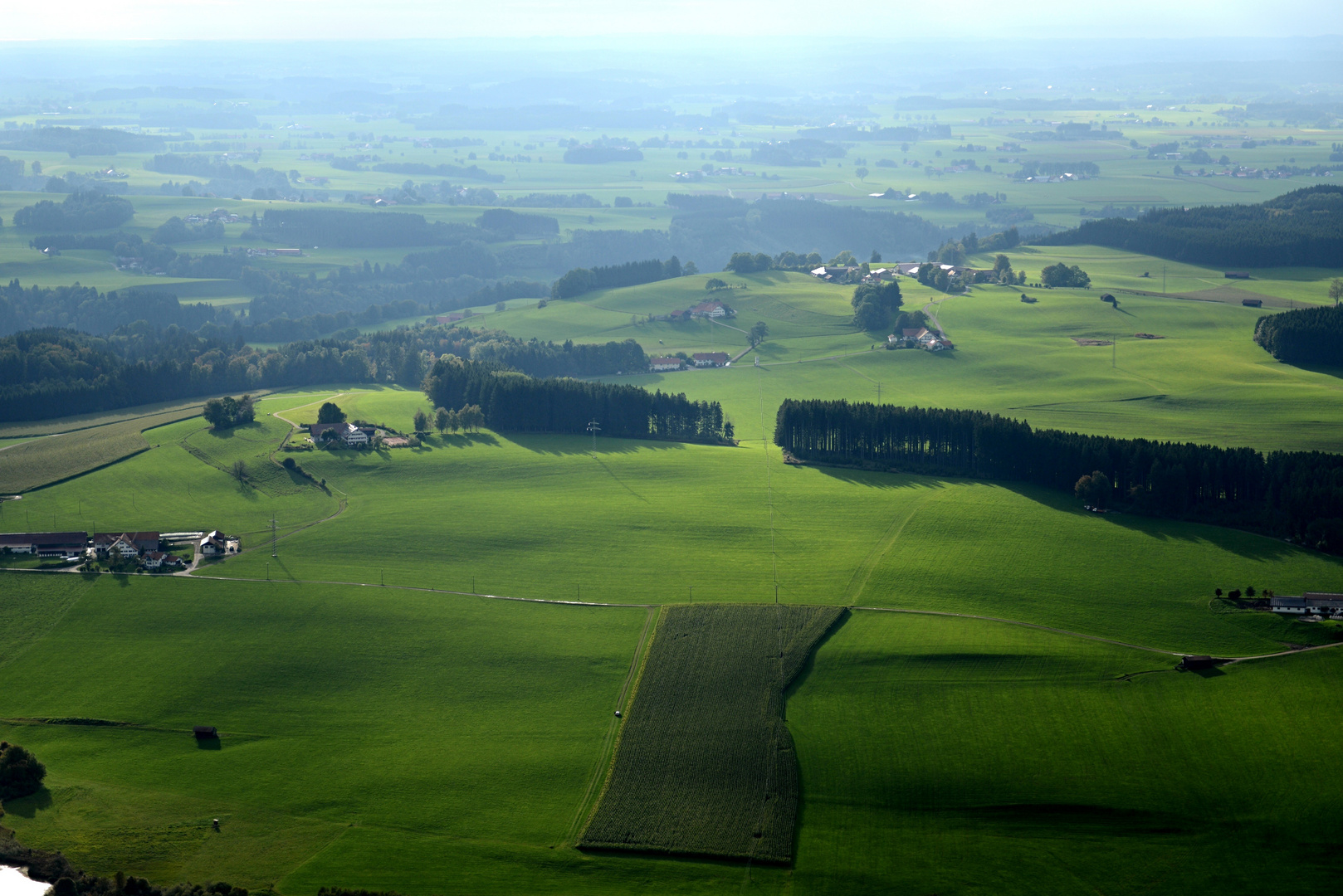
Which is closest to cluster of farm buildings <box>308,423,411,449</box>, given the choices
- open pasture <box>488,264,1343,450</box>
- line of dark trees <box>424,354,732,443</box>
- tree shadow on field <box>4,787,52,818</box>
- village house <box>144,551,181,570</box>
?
line of dark trees <box>424,354,732,443</box>

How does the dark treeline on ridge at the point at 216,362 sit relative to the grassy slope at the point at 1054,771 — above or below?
above

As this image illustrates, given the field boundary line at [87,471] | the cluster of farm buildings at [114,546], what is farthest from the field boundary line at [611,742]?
the field boundary line at [87,471]

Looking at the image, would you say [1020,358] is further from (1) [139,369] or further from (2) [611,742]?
(1) [139,369]

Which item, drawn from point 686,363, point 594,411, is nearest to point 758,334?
point 686,363

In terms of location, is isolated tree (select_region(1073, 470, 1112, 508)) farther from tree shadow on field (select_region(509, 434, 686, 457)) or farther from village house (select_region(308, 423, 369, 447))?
village house (select_region(308, 423, 369, 447))

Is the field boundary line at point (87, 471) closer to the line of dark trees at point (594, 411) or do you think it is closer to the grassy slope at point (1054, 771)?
the line of dark trees at point (594, 411)

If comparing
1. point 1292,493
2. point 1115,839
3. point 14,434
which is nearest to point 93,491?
point 14,434
